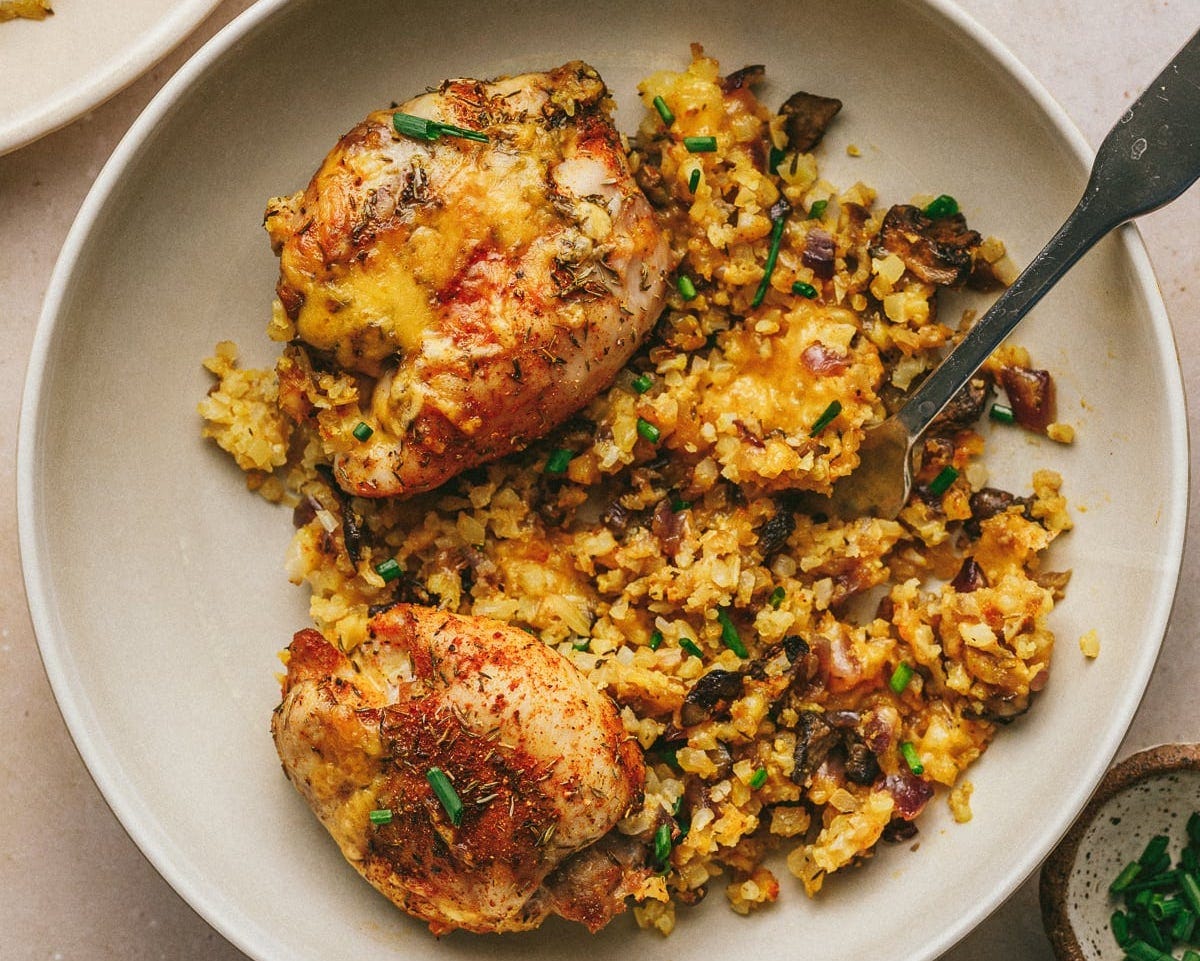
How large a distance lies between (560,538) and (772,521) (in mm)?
569

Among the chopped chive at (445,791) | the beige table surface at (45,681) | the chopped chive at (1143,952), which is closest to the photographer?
the chopped chive at (445,791)

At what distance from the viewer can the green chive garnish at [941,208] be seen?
10.3 ft

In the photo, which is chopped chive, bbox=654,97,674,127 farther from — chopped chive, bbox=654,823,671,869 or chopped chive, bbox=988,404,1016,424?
chopped chive, bbox=654,823,671,869

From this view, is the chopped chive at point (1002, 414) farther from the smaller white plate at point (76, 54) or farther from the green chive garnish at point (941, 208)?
the smaller white plate at point (76, 54)

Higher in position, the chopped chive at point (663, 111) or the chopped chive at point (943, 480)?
the chopped chive at point (663, 111)

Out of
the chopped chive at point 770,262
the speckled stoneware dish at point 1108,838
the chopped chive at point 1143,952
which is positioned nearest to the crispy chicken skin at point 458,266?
the chopped chive at point 770,262

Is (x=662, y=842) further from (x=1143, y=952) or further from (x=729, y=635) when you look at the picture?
(x=1143, y=952)

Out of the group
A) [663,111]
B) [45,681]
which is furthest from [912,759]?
[45,681]

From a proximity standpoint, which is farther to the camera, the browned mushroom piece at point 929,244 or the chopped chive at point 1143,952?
the chopped chive at point 1143,952

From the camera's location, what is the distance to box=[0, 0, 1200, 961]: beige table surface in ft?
11.1

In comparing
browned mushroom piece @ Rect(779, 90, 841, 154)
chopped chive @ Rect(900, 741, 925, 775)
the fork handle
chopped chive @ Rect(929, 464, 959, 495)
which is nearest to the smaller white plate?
browned mushroom piece @ Rect(779, 90, 841, 154)

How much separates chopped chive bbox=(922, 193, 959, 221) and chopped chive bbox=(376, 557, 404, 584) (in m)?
1.69

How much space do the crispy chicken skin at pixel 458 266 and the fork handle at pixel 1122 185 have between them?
0.88 m

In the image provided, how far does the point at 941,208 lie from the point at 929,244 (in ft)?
0.38
